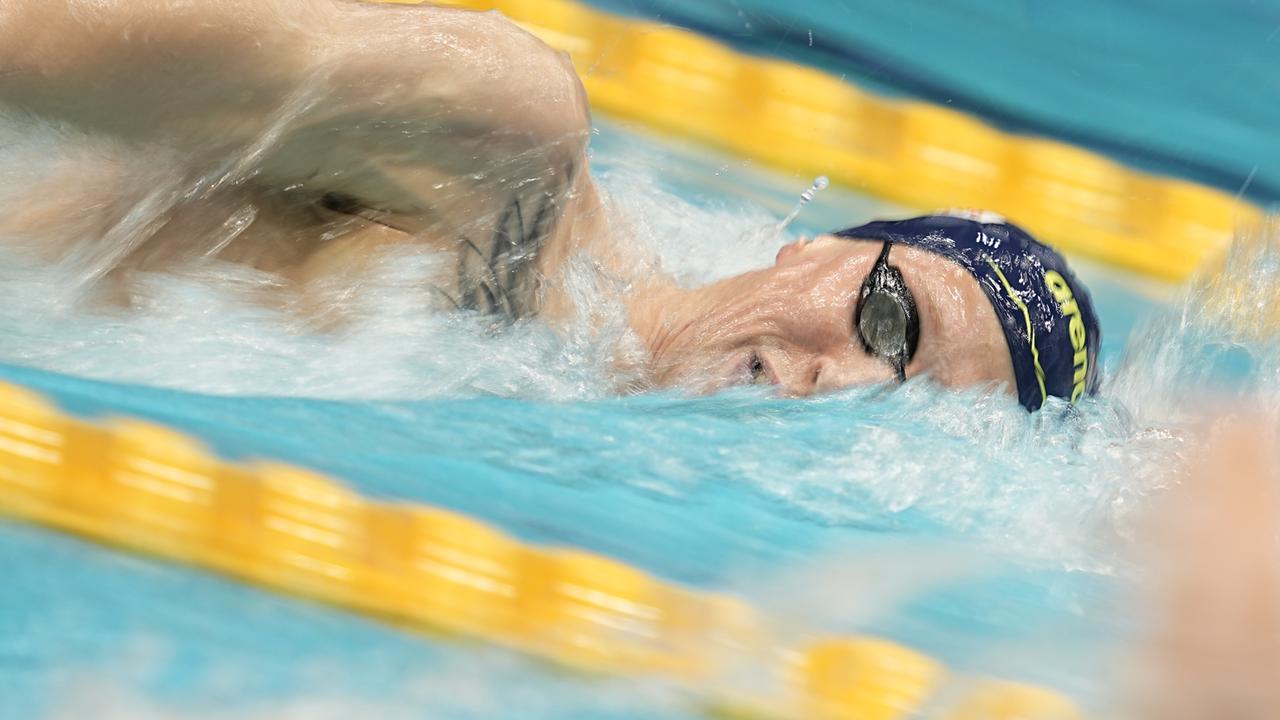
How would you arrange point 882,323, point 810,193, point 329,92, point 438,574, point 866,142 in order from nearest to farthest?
point 329,92, point 438,574, point 882,323, point 810,193, point 866,142

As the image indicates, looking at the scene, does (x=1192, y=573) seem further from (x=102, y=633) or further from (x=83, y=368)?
(x=83, y=368)

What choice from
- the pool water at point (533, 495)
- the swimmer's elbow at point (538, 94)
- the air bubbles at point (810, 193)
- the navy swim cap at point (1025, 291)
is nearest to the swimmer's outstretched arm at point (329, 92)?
the swimmer's elbow at point (538, 94)

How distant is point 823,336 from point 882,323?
0.28ft

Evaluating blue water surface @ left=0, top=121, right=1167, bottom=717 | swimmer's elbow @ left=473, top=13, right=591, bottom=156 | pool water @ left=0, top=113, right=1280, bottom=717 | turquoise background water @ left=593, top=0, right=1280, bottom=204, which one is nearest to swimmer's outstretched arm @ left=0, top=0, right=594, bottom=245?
swimmer's elbow @ left=473, top=13, right=591, bottom=156

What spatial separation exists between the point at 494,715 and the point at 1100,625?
31.0 inches

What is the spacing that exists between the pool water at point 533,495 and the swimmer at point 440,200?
5 cm

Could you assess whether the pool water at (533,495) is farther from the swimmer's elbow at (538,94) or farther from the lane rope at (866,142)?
the lane rope at (866,142)

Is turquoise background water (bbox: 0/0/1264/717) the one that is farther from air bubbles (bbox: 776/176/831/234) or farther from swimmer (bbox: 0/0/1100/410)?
air bubbles (bbox: 776/176/831/234)

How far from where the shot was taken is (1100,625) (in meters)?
1.75

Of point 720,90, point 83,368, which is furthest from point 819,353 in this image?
point 720,90

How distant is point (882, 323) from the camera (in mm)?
1909

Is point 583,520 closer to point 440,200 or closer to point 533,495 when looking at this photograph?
point 533,495

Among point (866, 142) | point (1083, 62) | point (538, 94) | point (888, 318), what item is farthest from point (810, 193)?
point (538, 94)

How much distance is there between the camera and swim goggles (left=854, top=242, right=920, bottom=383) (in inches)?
75.2
